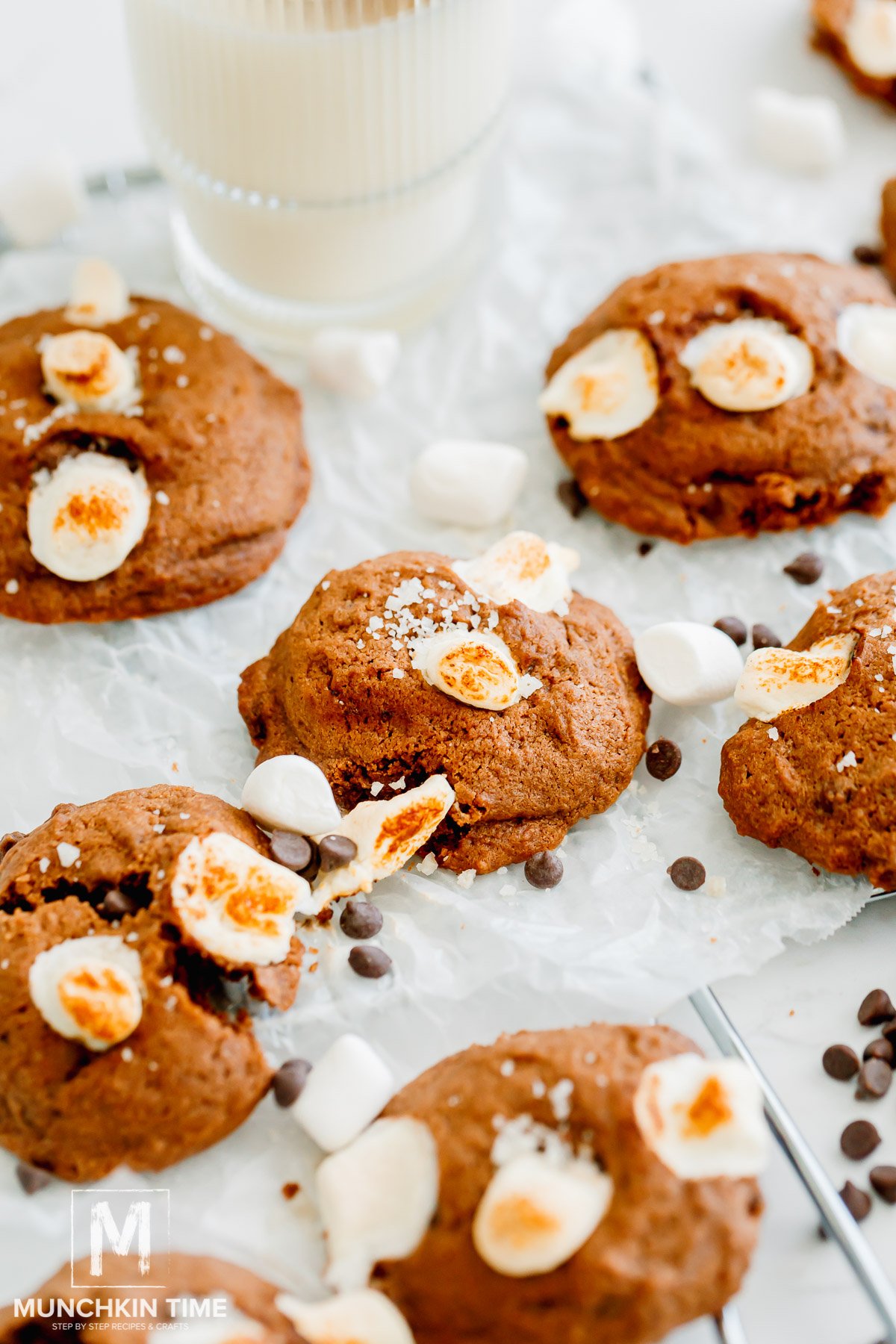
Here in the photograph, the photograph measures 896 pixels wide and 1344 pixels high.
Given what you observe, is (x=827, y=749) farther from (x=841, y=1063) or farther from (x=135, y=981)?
(x=135, y=981)

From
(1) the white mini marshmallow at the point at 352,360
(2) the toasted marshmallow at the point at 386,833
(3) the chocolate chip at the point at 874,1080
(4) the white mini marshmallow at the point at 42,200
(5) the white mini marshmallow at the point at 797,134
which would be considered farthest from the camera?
(5) the white mini marshmallow at the point at 797,134

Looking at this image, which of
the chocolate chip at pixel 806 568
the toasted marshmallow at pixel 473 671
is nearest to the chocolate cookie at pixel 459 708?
the toasted marshmallow at pixel 473 671

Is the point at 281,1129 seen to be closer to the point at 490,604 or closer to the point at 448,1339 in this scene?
the point at 448,1339

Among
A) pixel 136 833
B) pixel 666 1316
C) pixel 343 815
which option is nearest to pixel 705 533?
pixel 343 815

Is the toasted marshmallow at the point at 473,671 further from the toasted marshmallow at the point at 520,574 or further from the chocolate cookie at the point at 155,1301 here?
the chocolate cookie at the point at 155,1301

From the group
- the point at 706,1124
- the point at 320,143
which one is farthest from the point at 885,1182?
the point at 320,143

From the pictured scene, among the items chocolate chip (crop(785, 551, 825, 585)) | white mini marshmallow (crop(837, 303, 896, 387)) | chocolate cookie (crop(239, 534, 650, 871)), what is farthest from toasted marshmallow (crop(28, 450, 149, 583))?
white mini marshmallow (crop(837, 303, 896, 387))

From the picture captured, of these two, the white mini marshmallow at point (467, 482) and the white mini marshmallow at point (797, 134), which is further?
the white mini marshmallow at point (797, 134)
